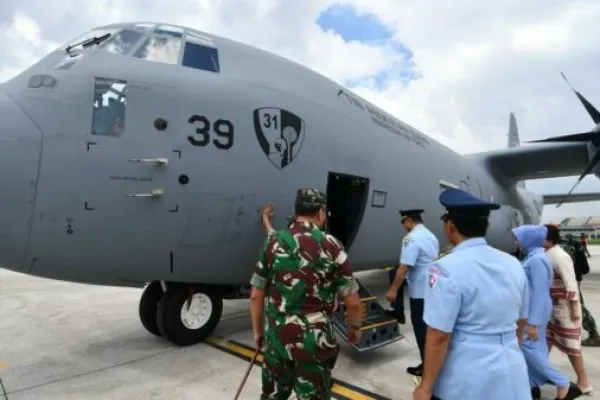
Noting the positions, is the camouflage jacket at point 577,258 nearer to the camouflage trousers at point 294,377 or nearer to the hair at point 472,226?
the hair at point 472,226

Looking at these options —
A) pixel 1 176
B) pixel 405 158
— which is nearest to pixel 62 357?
pixel 1 176

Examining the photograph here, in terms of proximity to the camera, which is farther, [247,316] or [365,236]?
[247,316]

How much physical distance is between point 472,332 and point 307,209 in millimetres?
1405

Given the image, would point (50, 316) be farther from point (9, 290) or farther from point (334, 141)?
point (334, 141)

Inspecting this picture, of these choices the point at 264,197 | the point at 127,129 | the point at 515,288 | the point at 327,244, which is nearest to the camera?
the point at 515,288

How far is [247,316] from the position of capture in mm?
8500

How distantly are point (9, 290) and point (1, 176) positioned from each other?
35.3 feet

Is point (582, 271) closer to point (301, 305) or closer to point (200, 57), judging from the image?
point (301, 305)

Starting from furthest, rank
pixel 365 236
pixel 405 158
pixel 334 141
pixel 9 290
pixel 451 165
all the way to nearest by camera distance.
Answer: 1. pixel 9 290
2. pixel 451 165
3. pixel 405 158
4. pixel 365 236
5. pixel 334 141

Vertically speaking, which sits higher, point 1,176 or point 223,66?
point 223,66

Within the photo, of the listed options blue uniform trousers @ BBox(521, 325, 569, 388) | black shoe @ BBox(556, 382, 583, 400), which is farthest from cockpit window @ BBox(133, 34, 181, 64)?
black shoe @ BBox(556, 382, 583, 400)

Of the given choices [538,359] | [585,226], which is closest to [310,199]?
[538,359]

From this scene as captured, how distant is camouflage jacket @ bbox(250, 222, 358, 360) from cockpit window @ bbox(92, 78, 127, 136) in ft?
9.38

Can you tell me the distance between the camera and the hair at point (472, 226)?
2.38 metres
